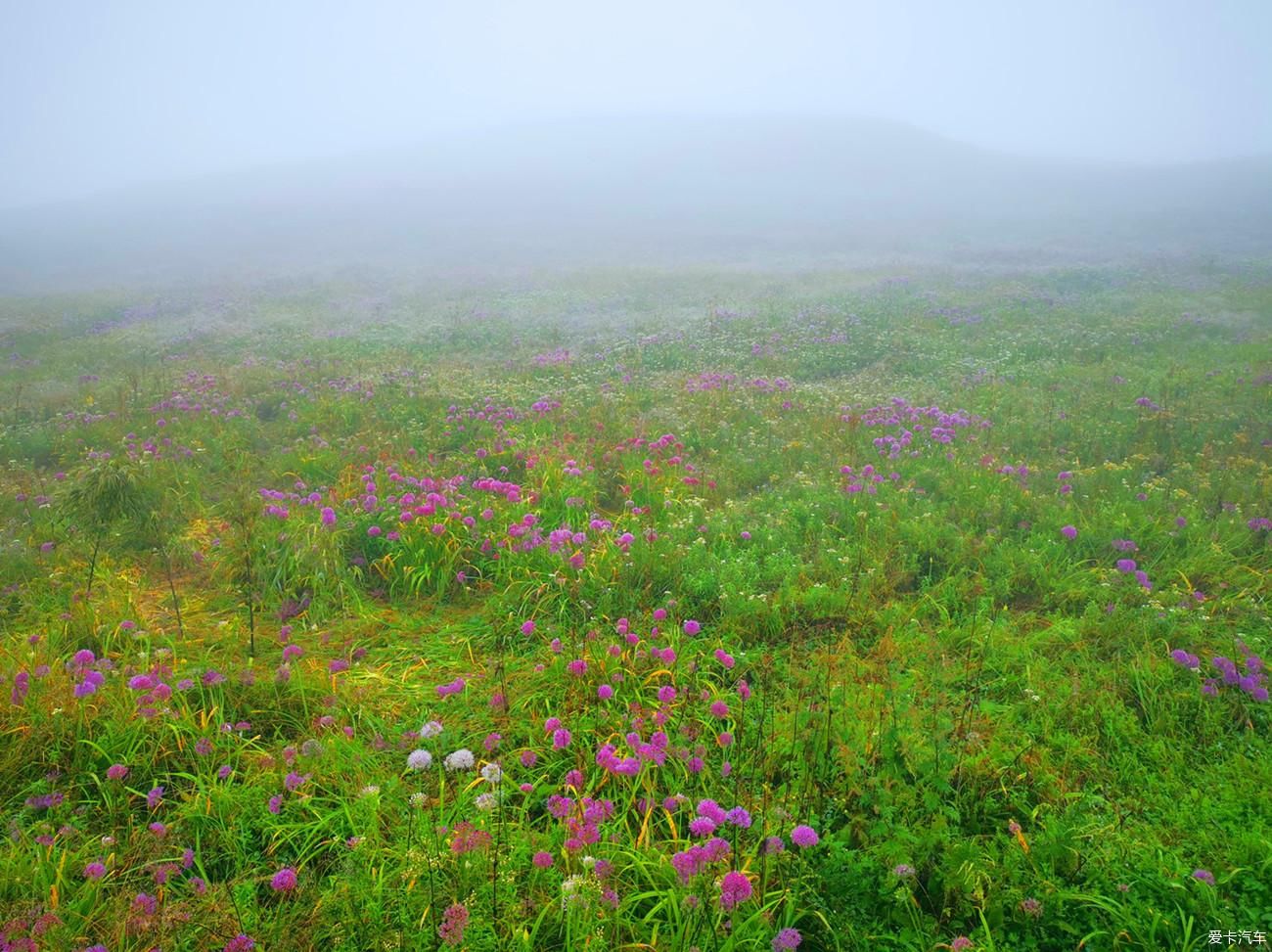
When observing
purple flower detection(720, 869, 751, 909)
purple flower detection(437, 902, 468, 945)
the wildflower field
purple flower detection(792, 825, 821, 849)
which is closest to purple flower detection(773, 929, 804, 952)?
the wildflower field

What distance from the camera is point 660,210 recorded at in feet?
160

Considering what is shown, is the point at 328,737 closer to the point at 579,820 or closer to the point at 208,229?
the point at 579,820

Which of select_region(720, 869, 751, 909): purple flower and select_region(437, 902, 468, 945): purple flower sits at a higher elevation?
select_region(720, 869, 751, 909): purple flower

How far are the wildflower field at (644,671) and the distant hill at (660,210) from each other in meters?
25.0

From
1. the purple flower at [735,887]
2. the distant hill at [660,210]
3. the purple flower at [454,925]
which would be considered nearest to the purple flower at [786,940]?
the purple flower at [735,887]

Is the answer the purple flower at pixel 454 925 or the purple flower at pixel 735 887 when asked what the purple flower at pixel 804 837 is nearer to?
the purple flower at pixel 735 887

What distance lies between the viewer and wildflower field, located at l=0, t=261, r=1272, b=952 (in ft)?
9.11

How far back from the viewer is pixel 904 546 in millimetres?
5875

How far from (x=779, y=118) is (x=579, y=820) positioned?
8827 centimetres

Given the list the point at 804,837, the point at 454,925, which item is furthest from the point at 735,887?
the point at 454,925

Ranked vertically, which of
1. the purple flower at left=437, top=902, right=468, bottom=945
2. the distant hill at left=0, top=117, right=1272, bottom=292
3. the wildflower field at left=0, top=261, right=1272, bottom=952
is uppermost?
the distant hill at left=0, top=117, right=1272, bottom=292

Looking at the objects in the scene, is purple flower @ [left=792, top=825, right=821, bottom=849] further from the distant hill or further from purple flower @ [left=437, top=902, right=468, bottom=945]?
the distant hill

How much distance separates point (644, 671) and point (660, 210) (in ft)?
162

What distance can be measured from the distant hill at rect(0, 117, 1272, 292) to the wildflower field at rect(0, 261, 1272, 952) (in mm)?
25027
